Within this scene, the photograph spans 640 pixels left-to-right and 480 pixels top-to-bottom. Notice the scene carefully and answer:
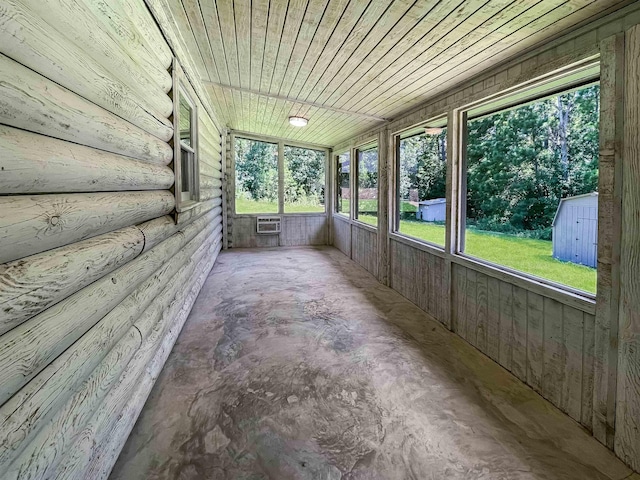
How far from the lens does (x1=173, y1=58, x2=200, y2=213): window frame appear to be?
2635mm

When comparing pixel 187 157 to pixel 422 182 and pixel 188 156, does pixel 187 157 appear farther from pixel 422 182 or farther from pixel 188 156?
pixel 422 182

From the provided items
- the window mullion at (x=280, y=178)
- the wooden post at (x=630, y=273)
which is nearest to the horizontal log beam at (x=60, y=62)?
the wooden post at (x=630, y=273)

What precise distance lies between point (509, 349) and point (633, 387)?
33.9 inches

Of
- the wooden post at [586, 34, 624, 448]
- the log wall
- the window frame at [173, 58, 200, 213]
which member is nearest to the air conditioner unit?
the window frame at [173, 58, 200, 213]

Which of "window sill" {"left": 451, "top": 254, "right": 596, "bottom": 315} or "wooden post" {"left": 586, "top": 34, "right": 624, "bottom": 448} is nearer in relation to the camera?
"wooden post" {"left": 586, "top": 34, "right": 624, "bottom": 448}

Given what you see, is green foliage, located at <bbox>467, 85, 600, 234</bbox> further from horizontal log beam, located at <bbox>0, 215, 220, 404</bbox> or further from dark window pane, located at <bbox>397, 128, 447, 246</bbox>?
horizontal log beam, located at <bbox>0, 215, 220, 404</bbox>

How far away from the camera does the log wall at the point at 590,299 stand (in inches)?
63.0

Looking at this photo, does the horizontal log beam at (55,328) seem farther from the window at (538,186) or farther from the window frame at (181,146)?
the window at (538,186)

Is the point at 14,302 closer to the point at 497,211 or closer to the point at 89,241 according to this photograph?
the point at 89,241

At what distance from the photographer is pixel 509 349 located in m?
2.45

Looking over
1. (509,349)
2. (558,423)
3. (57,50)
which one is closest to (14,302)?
(57,50)

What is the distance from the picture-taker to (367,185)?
227 inches

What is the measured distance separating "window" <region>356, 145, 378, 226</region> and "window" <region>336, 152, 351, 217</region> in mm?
379

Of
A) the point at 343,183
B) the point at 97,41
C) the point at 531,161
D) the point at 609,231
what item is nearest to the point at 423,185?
the point at 531,161
